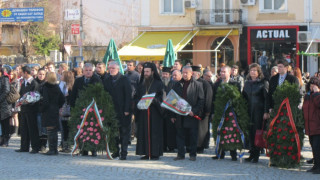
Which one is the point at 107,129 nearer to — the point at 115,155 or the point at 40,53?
the point at 115,155

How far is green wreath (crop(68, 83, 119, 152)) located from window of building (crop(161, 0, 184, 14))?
2244cm

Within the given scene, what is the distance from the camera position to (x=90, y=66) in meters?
12.4

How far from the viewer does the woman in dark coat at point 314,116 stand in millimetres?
10281

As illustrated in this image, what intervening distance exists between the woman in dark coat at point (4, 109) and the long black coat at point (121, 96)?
133 inches

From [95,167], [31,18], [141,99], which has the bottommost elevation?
[95,167]

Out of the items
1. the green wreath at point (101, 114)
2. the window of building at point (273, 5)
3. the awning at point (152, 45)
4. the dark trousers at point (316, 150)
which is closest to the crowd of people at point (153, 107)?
the green wreath at point (101, 114)

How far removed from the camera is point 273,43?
107 feet

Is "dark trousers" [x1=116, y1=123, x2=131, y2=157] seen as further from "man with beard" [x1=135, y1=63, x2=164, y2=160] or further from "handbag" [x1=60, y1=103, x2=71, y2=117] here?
"handbag" [x1=60, y1=103, x2=71, y2=117]

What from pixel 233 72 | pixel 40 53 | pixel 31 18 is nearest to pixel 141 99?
pixel 233 72

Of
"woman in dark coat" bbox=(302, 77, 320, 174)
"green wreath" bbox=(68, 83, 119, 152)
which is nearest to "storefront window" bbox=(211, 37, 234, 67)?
"green wreath" bbox=(68, 83, 119, 152)

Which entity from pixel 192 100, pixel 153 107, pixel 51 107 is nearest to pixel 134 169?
pixel 153 107

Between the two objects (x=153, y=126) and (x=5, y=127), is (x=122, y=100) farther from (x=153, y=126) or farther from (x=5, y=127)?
(x=5, y=127)

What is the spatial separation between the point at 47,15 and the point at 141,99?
43.5 meters

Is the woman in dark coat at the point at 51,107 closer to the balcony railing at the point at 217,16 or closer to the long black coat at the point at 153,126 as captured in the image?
the long black coat at the point at 153,126
